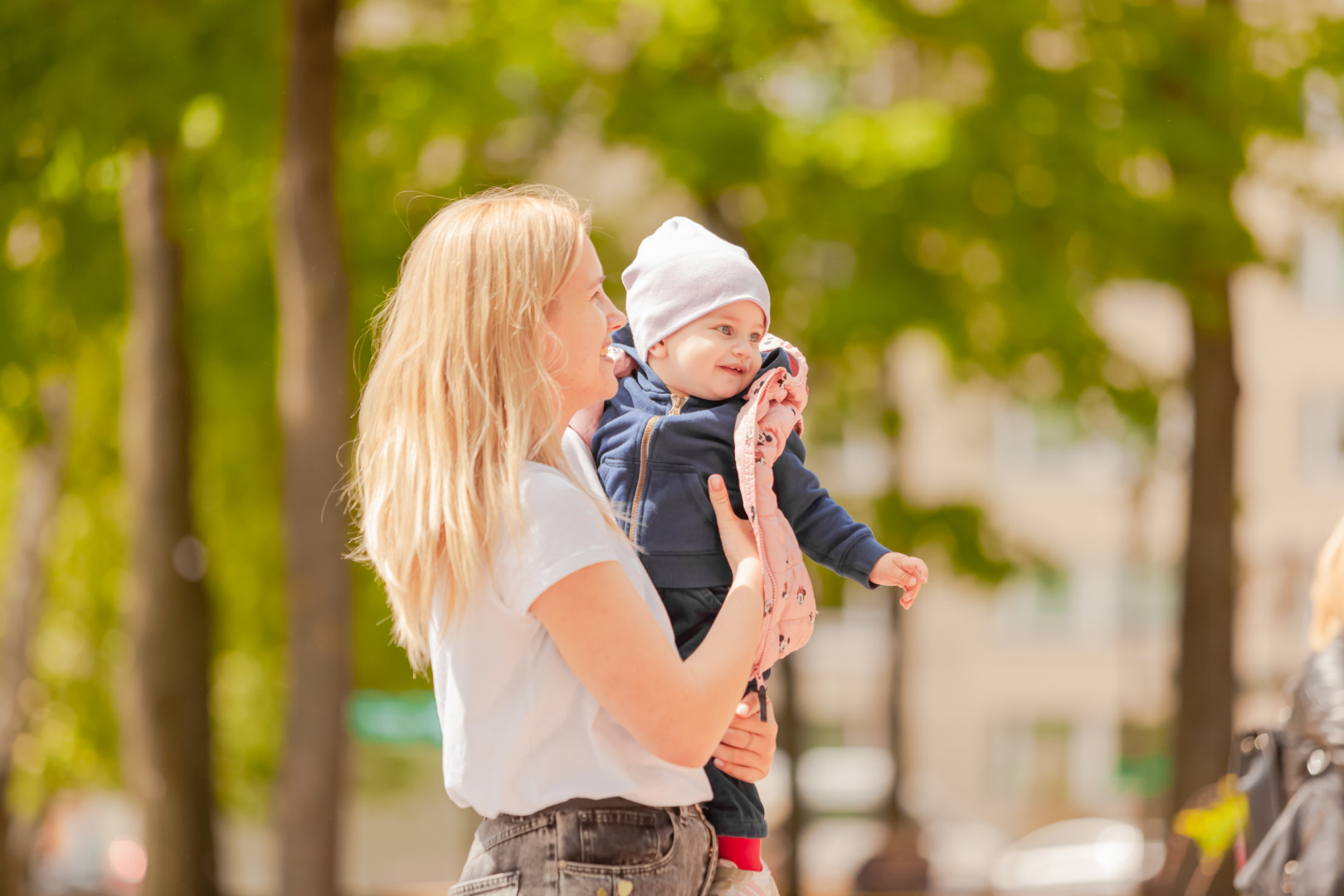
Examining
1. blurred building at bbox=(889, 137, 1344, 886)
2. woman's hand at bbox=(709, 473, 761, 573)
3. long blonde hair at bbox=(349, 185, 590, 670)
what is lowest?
blurred building at bbox=(889, 137, 1344, 886)

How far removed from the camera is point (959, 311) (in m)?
9.14

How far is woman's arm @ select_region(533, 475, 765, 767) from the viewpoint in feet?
5.75

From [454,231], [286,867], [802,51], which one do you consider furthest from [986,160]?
[454,231]

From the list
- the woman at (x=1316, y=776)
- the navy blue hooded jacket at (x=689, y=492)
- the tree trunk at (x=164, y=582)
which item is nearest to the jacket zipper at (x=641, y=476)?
the navy blue hooded jacket at (x=689, y=492)

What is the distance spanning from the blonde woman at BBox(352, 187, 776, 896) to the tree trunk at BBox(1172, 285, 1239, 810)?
8871 mm

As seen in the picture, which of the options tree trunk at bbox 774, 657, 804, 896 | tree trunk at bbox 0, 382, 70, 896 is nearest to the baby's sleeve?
tree trunk at bbox 774, 657, 804, 896

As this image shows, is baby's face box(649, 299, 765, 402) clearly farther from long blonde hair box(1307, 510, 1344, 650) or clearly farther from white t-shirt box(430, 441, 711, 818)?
long blonde hair box(1307, 510, 1344, 650)

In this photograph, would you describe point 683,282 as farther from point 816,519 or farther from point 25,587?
point 25,587

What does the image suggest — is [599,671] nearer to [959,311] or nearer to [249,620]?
[959,311]

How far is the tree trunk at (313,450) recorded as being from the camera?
6895 mm

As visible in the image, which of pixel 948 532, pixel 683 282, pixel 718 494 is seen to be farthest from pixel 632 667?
pixel 948 532

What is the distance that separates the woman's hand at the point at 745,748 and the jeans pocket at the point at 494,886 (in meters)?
0.36

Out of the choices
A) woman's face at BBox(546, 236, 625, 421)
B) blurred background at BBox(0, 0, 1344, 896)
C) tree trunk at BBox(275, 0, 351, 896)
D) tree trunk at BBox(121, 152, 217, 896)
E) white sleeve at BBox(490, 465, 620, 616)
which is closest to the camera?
white sleeve at BBox(490, 465, 620, 616)

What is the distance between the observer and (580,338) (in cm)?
193
